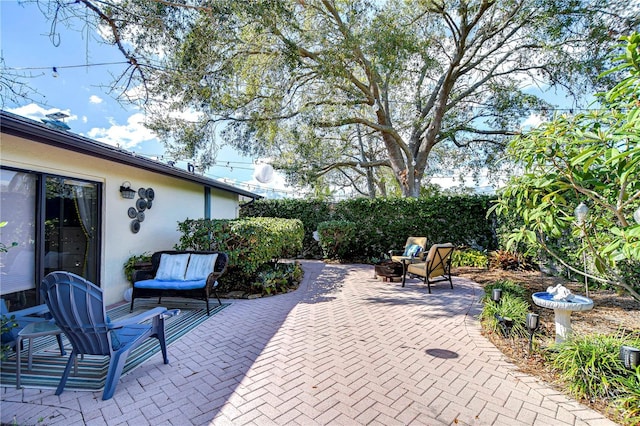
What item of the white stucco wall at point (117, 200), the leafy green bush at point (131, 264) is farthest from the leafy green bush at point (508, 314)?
the white stucco wall at point (117, 200)

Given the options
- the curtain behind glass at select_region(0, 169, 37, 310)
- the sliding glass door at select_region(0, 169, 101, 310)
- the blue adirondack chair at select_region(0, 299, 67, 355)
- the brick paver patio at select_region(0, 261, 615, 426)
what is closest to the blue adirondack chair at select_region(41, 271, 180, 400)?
the brick paver patio at select_region(0, 261, 615, 426)

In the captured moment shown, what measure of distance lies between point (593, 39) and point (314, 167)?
974 cm

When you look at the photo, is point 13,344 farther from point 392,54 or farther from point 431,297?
point 392,54

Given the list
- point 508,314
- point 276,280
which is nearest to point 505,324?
point 508,314

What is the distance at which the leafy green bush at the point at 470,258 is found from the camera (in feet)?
32.4

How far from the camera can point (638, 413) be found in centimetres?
252

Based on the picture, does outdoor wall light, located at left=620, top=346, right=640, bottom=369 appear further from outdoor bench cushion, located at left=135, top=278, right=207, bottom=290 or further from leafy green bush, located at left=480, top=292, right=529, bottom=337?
outdoor bench cushion, located at left=135, top=278, right=207, bottom=290

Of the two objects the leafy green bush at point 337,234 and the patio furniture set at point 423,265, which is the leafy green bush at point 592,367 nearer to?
the patio furniture set at point 423,265

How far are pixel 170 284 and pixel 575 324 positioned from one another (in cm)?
654

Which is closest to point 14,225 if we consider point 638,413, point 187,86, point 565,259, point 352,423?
point 187,86

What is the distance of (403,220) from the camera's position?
1150 centimetres

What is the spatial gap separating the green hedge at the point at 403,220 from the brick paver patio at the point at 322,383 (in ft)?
21.0

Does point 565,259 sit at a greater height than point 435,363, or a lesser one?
greater

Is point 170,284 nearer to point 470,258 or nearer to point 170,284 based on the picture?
point 170,284
